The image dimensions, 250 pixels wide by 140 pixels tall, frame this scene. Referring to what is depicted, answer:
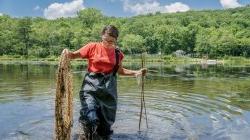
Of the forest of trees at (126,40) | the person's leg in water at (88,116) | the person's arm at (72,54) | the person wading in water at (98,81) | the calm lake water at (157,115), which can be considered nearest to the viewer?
the person's arm at (72,54)

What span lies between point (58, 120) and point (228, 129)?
20.3 feet

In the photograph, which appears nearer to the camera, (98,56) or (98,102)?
(98,56)

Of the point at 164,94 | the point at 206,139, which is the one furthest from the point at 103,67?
the point at 164,94

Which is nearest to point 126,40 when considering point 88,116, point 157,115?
point 157,115

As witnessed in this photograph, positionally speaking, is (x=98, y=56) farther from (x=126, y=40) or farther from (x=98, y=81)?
(x=126, y=40)

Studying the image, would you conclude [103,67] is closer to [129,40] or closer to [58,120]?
[58,120]

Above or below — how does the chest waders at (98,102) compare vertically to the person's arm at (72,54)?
below

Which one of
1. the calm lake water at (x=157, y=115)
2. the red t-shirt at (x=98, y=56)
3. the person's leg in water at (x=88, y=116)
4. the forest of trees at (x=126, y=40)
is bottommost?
the calm lake water at (x=157, y=115)

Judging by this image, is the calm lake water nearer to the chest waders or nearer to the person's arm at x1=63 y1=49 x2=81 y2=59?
the chest waders

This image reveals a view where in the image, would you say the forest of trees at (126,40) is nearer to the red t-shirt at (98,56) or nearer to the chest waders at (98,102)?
the chest waders at (98,102)

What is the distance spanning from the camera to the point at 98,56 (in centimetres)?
990

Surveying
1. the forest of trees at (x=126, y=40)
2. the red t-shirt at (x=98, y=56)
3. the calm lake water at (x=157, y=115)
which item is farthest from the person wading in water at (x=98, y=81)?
the forest of trees at (x=126, y=40)

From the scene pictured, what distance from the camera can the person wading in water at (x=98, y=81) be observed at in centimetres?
988

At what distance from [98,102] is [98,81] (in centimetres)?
50
